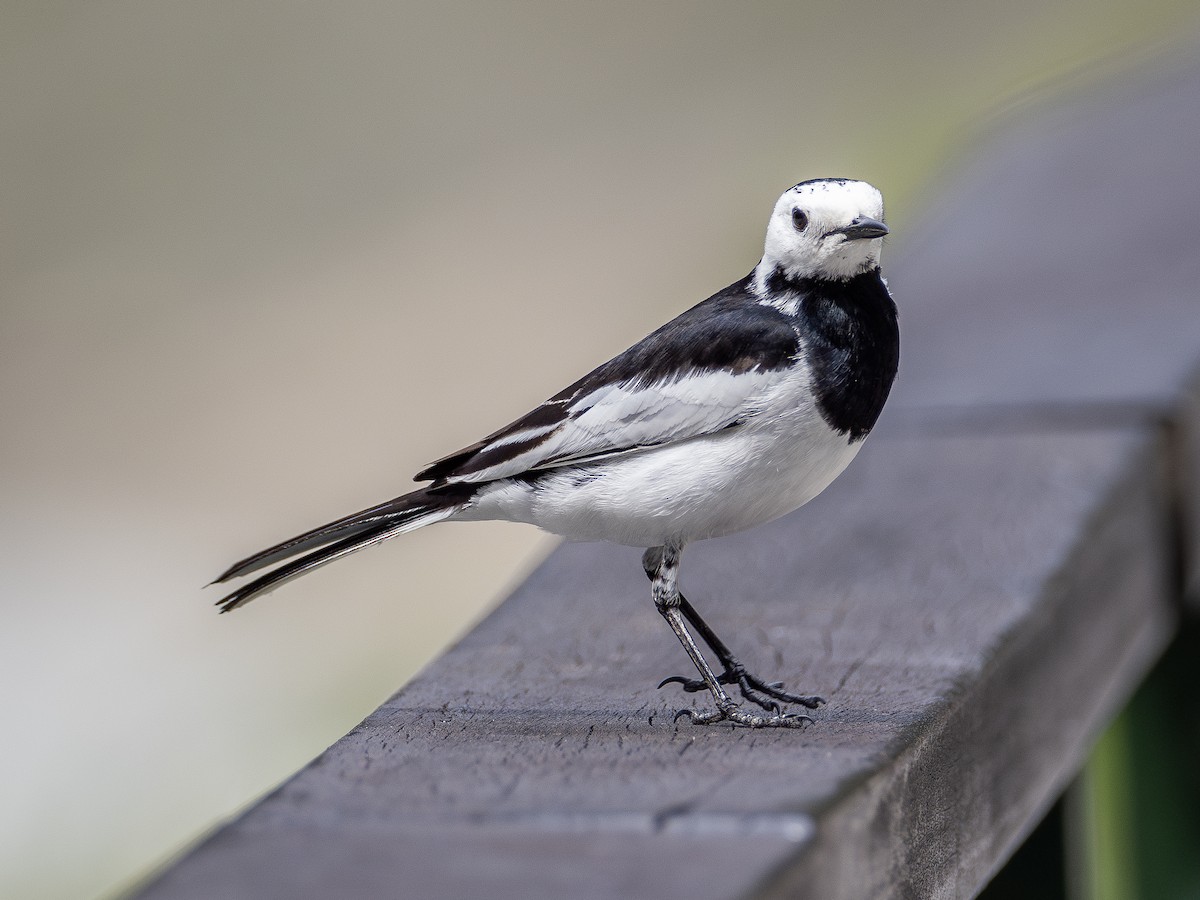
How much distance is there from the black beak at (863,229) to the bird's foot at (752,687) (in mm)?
691

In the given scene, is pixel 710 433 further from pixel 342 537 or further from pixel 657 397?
pixel 342 537

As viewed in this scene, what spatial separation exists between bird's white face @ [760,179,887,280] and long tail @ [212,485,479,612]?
64 cm

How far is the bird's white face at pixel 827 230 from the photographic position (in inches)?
90.3

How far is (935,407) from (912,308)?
0.74 metres

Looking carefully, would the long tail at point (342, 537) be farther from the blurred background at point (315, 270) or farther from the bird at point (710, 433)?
the blurred background at point (315, 270)

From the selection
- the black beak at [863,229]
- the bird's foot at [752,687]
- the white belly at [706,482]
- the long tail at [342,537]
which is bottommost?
the bird's foot at [752,687]

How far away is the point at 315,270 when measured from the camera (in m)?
9.98

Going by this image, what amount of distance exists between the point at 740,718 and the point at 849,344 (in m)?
0.61

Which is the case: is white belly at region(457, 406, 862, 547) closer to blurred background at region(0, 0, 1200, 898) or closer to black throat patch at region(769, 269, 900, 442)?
black throat patch at region(769, 269, 900, 442)

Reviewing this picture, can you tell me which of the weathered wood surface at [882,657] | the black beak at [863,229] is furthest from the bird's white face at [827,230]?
the weathered wood surface at [882,657]

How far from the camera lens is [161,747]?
605cm

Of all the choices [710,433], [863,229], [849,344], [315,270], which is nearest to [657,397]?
[710,433]

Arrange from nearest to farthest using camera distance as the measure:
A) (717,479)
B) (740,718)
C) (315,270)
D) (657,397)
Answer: (740,718) < (717,479) < (657,397) < (315,270)

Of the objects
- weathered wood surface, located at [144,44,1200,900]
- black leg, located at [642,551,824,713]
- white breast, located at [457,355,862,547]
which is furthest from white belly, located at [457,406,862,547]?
weathered wood surface, located at [144,44,1200,900]
